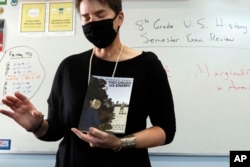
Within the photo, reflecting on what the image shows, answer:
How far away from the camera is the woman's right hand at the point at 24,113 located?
80 cm

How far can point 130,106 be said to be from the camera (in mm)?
802

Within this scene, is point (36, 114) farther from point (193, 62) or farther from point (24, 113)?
point (193, 62)

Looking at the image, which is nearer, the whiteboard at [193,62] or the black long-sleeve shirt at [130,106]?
the black long-sleeve shirt at [130,106]

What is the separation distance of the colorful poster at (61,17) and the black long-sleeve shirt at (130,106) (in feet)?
2.80

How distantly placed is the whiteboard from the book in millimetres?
821

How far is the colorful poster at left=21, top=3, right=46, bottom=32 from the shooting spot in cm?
167

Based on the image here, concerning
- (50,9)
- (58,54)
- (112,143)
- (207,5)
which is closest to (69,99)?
(112,143)

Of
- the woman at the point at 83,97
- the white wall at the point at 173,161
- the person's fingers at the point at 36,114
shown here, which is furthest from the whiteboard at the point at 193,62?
the person's fingers at the point at 36,114

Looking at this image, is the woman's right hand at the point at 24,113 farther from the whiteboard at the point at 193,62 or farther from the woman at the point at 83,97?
the whiteboard at the point at 193,62

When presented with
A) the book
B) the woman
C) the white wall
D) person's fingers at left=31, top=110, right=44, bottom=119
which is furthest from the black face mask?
the white wall

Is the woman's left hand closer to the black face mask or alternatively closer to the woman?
the woman

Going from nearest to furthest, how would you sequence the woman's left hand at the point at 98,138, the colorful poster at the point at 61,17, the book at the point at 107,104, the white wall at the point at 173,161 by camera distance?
the woman's left hand at the point at 98,138, the book at the point at 107,104, the white wall at the point at 173,161, the colorful poster at the point at 61,17

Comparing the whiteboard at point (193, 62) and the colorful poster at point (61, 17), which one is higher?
the colorful poster at point (61, 17)

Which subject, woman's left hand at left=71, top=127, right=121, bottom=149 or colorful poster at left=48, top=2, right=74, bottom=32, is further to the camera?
colorful poster at left=48, top=2, right=74, bottom=32
